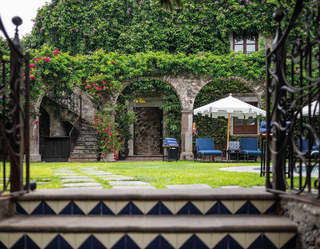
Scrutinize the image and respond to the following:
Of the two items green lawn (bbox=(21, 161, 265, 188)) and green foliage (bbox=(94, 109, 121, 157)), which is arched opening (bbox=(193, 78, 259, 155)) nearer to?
green foliage (bbox=(94, 109, 121, 157))

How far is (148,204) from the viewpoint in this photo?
2.41m

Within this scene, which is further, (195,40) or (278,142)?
(195,40)

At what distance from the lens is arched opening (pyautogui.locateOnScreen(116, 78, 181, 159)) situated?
1237 cm

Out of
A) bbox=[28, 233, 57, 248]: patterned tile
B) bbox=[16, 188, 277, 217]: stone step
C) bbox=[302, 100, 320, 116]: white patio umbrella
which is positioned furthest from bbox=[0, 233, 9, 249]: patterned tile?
bbox=[302, 100, 320, 116]: white patio umbrella

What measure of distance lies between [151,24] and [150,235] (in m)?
11.9

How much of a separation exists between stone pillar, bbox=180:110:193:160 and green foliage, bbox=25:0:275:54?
3.49 meters

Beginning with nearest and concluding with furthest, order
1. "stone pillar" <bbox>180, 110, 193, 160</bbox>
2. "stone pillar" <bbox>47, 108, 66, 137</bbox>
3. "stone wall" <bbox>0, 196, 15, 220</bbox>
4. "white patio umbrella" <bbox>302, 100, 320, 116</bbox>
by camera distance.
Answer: "white patio umbrella" <bbox>302, 100, 320, 116</bbox> < "stone wall" <bbox>0, 196, 15, 220</bbox> < "stone pillar" <bbox>180, 110, 193, 160</bbox> < "stone pillar" <bbox>47, 108, 66, 137</bbox>

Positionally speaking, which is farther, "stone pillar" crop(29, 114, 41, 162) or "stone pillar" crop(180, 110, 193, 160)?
"stone pillar" crop(180, 110, 193, 160)

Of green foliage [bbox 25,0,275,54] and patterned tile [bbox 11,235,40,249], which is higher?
green foliage [bbox 25,0,275,54]

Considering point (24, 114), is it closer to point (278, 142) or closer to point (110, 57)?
point (278, 142)

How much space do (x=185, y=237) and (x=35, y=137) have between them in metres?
8.87

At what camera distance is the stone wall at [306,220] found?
1.91 metres

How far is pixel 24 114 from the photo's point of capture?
2607mm

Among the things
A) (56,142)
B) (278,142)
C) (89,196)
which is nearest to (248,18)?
(56,142)
